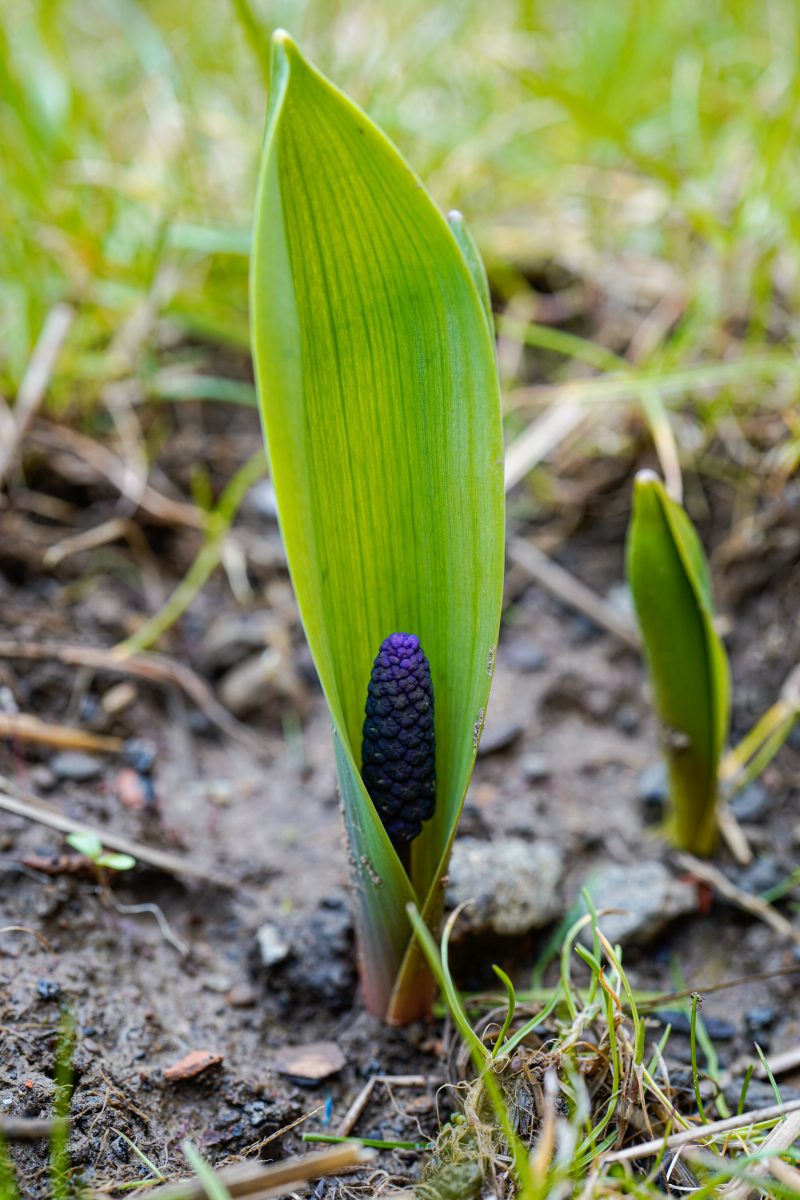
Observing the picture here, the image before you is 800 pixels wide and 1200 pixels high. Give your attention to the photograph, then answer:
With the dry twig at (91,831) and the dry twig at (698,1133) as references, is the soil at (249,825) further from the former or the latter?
the dry twig at (698,1133)

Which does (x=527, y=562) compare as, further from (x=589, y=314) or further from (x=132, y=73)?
(x=132, y=73)

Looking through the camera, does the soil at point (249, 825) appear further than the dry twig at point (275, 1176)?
Yes

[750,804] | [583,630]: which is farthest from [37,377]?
[750,804]

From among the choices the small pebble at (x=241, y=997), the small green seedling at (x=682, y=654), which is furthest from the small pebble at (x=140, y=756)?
the small green seedling at (x=682, y=654)

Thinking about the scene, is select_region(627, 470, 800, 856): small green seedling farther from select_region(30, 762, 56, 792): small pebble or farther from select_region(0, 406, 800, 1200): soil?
select_region(30, 762, 56, 792): small pebble

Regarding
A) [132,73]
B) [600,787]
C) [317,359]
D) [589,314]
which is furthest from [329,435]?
[132,73]

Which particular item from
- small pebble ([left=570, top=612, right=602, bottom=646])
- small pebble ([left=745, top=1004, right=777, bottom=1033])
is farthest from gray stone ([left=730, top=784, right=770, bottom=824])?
small pebble ([left=570, top=612, right=602, bottom=646])
